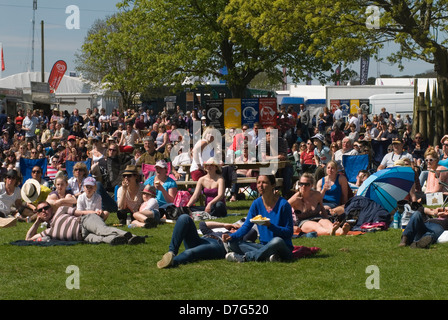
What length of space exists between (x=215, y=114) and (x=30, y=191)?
11.8m

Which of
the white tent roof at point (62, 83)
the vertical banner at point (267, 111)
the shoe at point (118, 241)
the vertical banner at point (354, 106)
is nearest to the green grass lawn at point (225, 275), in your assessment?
the shoe at point (118, 241)

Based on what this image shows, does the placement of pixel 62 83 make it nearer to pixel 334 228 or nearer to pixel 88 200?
pixel 88 200

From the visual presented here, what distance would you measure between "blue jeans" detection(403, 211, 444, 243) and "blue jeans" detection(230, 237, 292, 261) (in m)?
1.96

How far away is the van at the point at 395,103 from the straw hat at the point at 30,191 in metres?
24.9

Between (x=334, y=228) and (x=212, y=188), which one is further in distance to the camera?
(x=212, y=188)

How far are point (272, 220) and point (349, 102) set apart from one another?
30.9 m

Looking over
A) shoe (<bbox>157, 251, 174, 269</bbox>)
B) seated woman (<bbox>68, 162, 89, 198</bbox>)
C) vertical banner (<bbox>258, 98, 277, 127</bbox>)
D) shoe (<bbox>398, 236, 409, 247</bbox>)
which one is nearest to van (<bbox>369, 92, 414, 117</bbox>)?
vertical banner (<bbox>258, 98, 277, 127</bbox>)

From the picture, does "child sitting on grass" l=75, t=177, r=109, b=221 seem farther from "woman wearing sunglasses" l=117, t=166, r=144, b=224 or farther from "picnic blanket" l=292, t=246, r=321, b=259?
"picnic blanket" l=292, t=246, r=321, b=259

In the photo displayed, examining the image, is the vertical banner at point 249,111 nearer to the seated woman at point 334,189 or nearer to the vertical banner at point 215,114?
the vertical banner at point 215,114

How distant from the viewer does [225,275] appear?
27.1ft

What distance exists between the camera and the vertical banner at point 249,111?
25.0 metres

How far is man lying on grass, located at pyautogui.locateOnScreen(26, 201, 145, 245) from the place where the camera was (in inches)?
419

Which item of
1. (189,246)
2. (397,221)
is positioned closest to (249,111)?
(397,221)

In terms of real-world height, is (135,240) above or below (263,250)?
below
